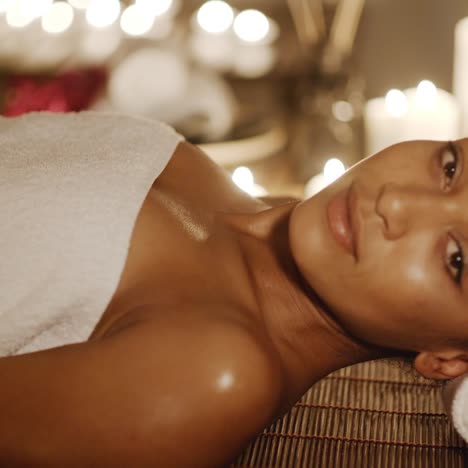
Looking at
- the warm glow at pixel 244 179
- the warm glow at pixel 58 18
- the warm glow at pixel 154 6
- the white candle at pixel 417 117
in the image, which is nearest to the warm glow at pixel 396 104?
the white candle at pixel 417 117

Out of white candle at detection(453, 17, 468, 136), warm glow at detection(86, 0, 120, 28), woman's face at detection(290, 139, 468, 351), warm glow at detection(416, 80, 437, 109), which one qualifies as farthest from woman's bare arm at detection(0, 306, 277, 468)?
warm glow at detection(86, 0, 120, 28)

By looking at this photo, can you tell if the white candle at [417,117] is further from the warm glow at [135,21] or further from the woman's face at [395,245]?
the warm glow at [135,21]

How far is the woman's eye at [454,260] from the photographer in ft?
3.09

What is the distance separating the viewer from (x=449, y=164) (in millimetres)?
1019

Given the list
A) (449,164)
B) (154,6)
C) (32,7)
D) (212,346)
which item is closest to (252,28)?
(154,6)

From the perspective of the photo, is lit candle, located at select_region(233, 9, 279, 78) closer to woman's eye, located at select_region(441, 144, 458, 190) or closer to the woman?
the woman

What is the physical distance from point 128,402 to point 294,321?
1.18 ft

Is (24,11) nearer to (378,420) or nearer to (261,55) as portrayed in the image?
(261,55)

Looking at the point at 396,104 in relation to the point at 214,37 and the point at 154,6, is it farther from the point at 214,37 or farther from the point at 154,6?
the point at 154,6

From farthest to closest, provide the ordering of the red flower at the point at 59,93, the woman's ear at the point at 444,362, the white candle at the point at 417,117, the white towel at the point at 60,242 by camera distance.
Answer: the red flower at the point at 59,93 < the white candle at the point at 417,117 < the woman's ear at the point at 444,362 < the white towel at the point at 60,242

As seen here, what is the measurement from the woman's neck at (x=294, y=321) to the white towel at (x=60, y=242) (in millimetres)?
238

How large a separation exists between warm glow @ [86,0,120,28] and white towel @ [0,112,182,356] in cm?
167

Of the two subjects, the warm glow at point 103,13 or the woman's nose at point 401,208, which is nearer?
the woman's nose at point 401,208

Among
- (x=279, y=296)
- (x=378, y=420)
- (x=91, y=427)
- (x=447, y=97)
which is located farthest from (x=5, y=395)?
(x=447, y=97)
